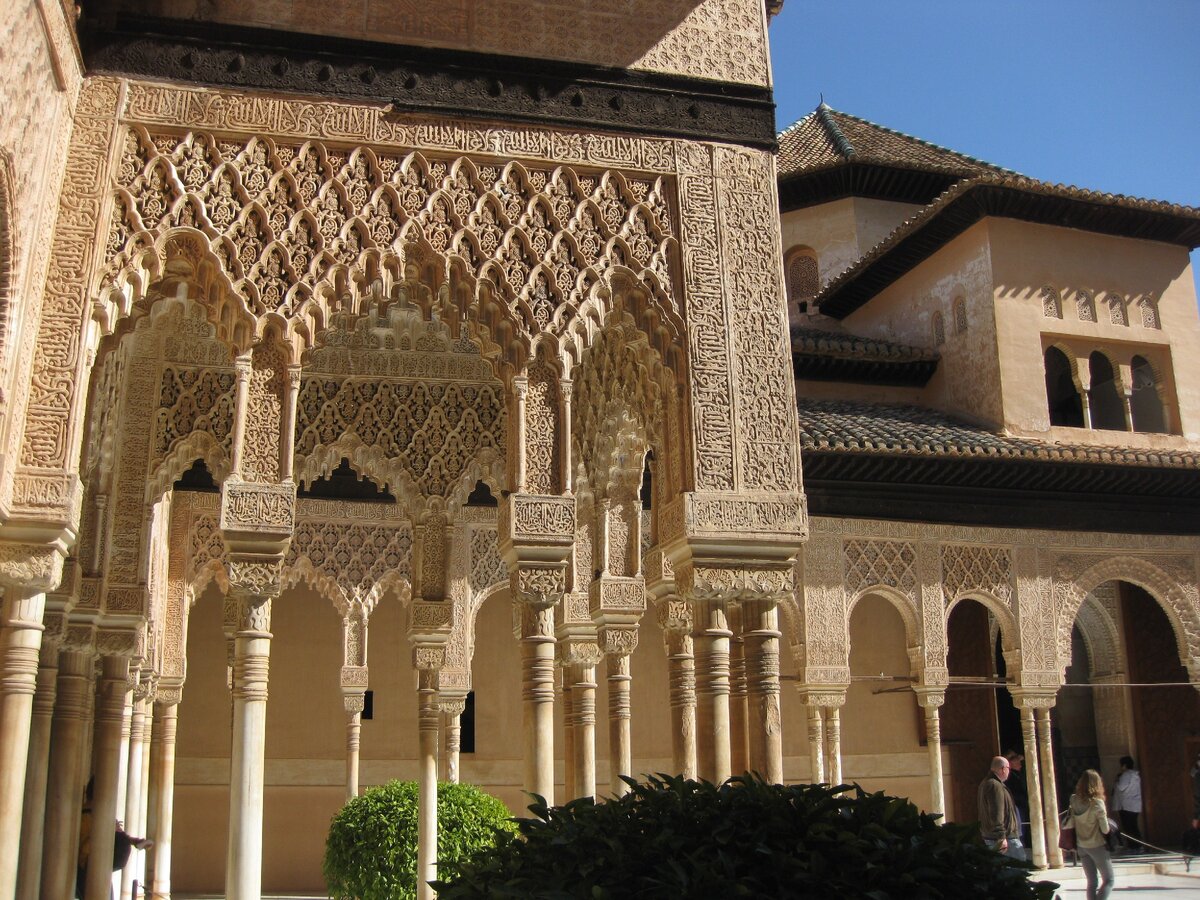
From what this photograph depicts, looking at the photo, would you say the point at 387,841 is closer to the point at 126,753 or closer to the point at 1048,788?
the point at 126,753

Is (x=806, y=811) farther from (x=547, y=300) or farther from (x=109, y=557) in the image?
(x=109, y=557)

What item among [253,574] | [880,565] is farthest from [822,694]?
[253,574]

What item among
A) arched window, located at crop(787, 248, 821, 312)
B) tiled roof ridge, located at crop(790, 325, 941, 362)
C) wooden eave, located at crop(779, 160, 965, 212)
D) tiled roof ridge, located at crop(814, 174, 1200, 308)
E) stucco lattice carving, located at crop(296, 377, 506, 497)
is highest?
wooden eave, located at crop(779, 160, 965, 212)

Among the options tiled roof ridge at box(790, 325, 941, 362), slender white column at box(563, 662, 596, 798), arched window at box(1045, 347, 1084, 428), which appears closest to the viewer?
slender white column at box(563, 662, 596, 798)

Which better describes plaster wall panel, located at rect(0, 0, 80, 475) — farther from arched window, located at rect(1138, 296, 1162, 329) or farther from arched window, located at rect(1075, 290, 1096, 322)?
arched window, located at rect(1138, 296, 1162, 329)

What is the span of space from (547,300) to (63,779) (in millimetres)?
4511

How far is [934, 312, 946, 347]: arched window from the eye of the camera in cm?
1560

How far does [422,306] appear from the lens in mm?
7266

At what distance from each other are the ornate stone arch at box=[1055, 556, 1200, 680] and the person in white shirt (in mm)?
2314

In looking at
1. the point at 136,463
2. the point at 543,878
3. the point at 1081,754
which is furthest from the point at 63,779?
the point at 1081,754

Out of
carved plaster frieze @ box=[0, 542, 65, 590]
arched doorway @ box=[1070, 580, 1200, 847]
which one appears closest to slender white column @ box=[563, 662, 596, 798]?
carved plaster frieze @ box=[0, 542, 65, 590]

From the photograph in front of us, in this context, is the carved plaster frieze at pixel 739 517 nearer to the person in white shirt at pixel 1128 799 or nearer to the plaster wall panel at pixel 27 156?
the plaster wall panel at pixel 27 156

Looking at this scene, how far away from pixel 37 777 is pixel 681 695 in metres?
4.29

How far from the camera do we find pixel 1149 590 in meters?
14.4
